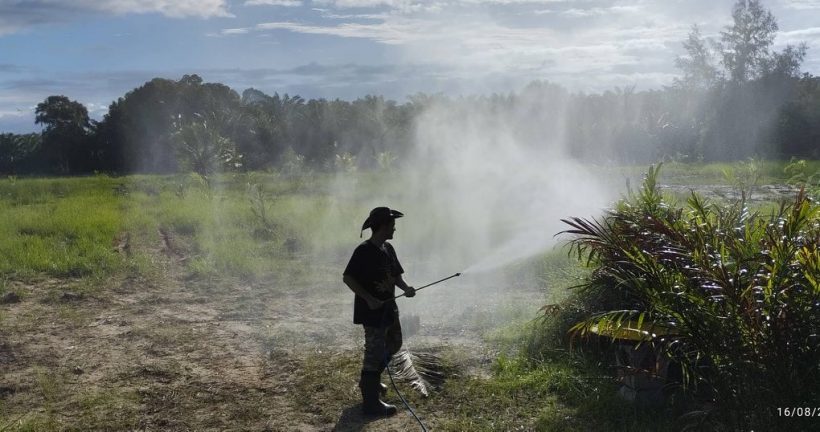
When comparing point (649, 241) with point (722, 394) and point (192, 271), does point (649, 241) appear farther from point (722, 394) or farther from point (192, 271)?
point (192, 271)

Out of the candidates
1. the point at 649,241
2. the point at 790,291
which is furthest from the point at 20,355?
the point at 790,291

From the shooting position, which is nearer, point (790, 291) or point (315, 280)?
point (790, 291)

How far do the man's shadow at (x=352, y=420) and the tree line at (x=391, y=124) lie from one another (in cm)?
2609

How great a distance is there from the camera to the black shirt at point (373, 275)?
5.36 meters

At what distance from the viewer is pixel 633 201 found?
752 cm

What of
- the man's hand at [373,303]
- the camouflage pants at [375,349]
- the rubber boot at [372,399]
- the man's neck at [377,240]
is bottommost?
the rubber boot at [372,399]

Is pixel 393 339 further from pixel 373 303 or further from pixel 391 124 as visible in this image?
pixel 391 124

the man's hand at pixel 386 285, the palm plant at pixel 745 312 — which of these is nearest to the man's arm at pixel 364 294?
the man's hand at pixel 386 285

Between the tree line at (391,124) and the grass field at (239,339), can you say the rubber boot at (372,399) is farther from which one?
the tree line at (391,124)

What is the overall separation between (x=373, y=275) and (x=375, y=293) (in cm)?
15

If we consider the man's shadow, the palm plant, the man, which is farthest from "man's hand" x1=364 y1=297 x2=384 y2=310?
the palm plant

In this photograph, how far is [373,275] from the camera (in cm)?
538

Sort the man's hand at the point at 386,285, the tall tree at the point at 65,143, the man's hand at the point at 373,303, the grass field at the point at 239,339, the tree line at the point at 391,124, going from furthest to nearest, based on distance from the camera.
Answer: the tall tree at the point at 65,143 < the tree line at the point at 391,124 < the grass field at the point at 239,339 < the man's hand at the point at 386,285 < the man's hand at the point at 373,303

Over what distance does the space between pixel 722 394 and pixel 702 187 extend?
22.0m
